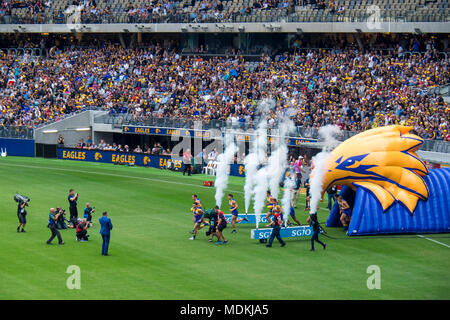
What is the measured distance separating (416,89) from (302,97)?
7.08 metres

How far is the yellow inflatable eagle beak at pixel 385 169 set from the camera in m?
27.9

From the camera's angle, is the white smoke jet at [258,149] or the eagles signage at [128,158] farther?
the eagles signage at [128,158]

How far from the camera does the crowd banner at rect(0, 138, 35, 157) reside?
54.7 metres

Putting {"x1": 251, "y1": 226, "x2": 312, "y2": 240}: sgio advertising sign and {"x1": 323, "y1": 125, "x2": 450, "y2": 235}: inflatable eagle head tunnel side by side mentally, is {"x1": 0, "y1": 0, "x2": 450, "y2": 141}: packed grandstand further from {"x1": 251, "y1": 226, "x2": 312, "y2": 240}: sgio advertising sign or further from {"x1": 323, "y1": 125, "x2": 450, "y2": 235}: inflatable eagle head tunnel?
{"x1": 251, "y1": 226, "x2": 312, "y2": 240}: sgio advertising sign

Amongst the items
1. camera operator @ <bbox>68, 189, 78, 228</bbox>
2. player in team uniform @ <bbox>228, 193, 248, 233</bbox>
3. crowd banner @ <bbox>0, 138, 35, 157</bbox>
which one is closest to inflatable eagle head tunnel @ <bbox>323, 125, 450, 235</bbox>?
player in team uniform @ <bbox>228, 193, 248, 233</bbox>

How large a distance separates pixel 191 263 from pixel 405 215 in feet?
30.3

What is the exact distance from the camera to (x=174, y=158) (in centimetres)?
4750

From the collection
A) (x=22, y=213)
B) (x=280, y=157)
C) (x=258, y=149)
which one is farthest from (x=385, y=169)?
(x=258, y=149)

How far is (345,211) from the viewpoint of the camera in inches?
1156

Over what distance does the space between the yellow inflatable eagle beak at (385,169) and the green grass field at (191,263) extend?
1652mm

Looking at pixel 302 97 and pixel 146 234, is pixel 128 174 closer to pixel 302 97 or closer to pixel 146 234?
pixel 302 97

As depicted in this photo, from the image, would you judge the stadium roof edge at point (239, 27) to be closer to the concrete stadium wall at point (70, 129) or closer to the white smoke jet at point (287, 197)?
the concrete stadium wall at point (70, 129)

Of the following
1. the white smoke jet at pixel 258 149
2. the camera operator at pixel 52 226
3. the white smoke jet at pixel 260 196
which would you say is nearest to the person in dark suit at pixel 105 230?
the camera operator at pixel 52 226

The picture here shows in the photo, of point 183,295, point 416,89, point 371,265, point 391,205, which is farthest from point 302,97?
point 183,295
